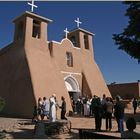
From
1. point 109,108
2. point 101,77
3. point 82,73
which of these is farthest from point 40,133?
point 101,77

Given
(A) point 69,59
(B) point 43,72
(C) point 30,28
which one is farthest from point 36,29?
(B) point 43,72

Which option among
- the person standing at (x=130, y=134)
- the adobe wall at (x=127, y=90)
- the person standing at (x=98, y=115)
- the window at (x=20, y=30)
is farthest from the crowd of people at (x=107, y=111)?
the adobe wall at (x=127, y=90)

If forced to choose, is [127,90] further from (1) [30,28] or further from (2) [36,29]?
(1) [30,28]

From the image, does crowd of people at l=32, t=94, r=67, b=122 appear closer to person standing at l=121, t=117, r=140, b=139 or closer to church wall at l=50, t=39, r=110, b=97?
person standing at l=121, t=117, r=140, b=139

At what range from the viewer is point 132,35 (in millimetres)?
16516

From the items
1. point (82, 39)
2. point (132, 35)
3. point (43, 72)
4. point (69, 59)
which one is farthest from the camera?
point (82, 39)

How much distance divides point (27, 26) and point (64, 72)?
6.12 metres

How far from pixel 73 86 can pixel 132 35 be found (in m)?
13.1

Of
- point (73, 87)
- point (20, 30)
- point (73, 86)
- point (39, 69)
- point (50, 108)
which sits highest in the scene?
point (20, 30)

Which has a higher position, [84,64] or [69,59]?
[69,59]

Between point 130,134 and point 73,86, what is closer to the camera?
point 130,134

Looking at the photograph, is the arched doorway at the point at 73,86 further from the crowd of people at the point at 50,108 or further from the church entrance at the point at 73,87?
the crowd of people at the point at 50,108

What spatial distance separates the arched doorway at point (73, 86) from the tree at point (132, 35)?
11.5 meters

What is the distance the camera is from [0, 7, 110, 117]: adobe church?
2322 cm
